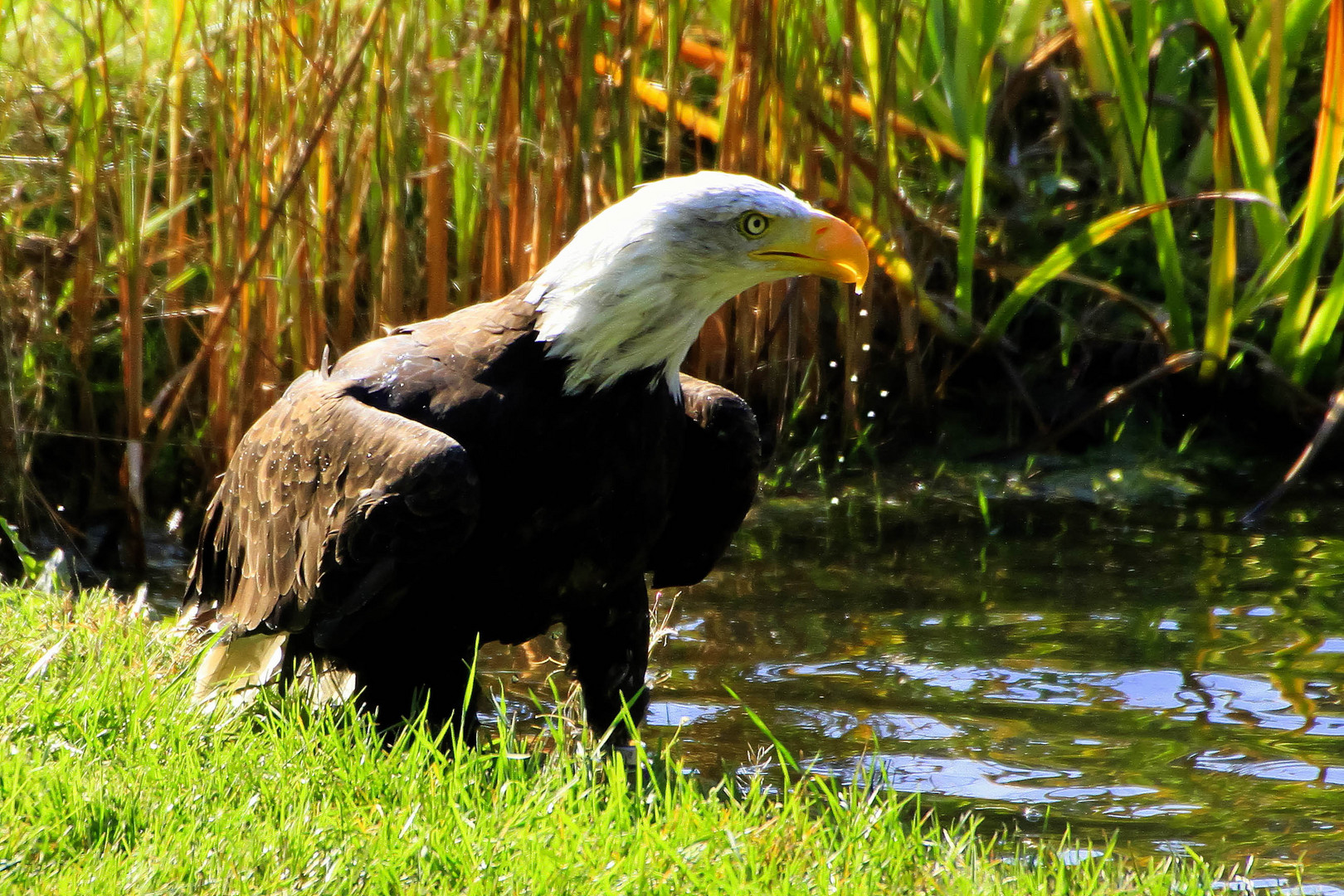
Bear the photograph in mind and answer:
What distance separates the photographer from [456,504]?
3.35 m

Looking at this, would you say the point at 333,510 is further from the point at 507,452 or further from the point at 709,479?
the point at 709,479

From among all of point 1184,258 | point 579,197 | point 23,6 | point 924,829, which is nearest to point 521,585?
point 924,829

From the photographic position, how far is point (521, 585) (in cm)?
371

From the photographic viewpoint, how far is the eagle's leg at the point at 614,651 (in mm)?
3967

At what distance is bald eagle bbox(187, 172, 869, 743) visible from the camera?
11.5ft

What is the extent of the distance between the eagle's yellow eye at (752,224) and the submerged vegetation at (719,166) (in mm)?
1552

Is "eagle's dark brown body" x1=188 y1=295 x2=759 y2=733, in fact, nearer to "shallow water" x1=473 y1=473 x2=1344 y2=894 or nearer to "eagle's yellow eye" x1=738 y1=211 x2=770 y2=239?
"eagle's yellow eye" x1=738 y1=211 x2=770 y2=239

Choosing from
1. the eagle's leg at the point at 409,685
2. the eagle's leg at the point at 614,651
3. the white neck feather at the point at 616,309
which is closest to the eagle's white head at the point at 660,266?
the white neck feather at the point at 616,309

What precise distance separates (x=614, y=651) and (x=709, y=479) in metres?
0.52

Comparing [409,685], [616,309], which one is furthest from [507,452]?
[409,685]

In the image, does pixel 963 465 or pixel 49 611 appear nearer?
pixel 49 611

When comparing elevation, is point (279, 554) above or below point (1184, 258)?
below

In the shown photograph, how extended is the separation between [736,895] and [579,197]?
10.2 feet

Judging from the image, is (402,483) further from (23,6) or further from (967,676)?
(23,6)
